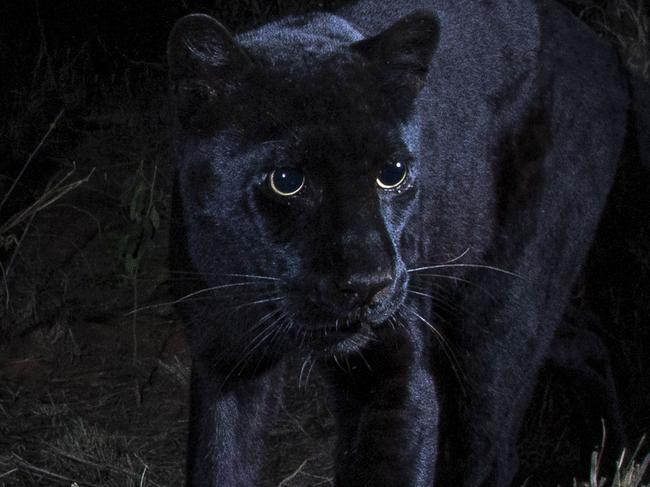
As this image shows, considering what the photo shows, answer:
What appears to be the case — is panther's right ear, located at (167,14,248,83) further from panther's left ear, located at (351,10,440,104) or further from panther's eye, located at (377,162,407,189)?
panther's eye, located at (377,162,407,189)

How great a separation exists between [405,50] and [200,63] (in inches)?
20.1

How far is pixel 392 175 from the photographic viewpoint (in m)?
2.53

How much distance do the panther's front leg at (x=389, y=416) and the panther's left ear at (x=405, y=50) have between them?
24.6 inches

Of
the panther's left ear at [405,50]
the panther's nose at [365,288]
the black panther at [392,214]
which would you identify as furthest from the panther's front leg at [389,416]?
the panther's left ear at [405,50]

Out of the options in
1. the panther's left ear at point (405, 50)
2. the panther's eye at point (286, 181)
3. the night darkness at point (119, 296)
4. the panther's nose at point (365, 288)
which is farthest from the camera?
the night darkness at point (119, 296)

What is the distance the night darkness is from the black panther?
312 mm

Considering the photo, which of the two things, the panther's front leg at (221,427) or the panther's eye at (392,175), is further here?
the panther's front leg at (221,427)

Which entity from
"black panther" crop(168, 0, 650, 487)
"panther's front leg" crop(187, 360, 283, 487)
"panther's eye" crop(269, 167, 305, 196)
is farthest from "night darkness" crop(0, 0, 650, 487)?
"panther's eye" crop(269, 167, 305, 196)

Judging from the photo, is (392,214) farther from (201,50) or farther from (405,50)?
(201,50)

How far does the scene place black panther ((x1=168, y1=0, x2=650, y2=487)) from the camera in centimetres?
244

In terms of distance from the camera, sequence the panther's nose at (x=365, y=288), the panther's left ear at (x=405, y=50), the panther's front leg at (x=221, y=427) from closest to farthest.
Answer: the panther's nose at (x=365, y=288)
the panther's left ear at (x=405, y=50)
the panther's front leg at (x=221, y=427)

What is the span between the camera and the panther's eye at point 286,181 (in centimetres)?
242

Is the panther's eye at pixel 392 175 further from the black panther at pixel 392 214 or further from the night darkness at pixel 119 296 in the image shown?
the night darkness at pixel 119 296

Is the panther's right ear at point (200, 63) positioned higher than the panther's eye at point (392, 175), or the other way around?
the panther's right ear at point (200, 63)
